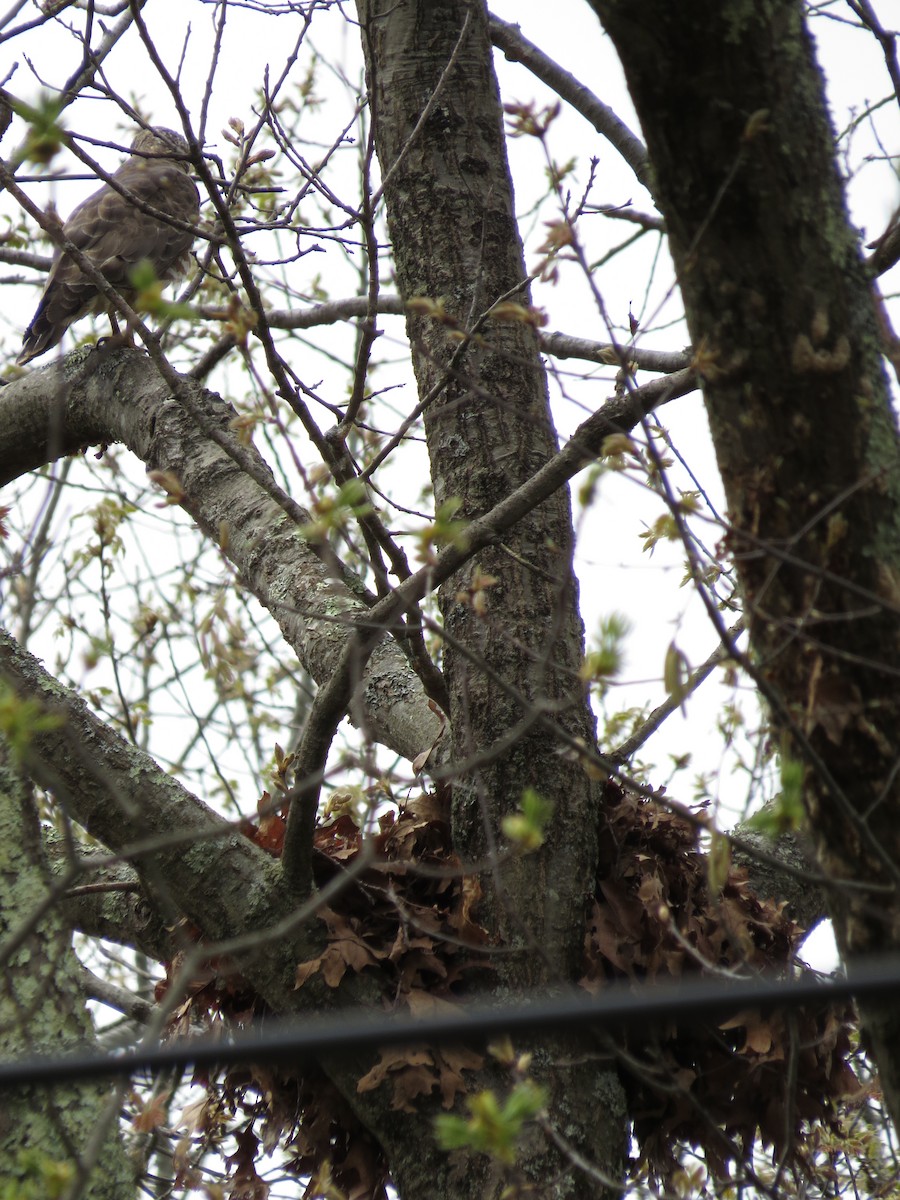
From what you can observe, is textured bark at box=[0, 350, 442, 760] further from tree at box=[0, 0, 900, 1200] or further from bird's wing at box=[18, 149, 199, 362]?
bird's wing at box=[18, 149, 199, 362]

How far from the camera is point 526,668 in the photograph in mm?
2979

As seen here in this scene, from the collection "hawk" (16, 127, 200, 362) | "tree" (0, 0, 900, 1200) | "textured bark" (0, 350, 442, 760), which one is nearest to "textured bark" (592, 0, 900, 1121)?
"tree" (0, 0, 900, 1200)

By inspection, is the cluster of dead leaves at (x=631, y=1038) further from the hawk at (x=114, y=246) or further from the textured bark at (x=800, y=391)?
the hawk at (x=114, y=246)

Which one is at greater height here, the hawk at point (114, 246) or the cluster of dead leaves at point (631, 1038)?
the hawk at point (114, 246)

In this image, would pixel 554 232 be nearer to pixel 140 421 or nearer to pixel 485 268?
pixel 485 268

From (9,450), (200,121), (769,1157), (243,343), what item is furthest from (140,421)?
(769,1157)

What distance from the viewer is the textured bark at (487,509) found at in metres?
2.61

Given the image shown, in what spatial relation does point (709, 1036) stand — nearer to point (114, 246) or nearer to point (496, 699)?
point (496, 699)

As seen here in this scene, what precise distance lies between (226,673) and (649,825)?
14.6 feet

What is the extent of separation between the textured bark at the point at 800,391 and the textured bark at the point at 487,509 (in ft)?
1.83

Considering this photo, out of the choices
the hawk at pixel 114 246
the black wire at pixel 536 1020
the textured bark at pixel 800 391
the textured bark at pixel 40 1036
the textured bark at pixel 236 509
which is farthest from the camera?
the hawk at pixel 114 246

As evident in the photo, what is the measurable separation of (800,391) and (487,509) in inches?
52.9

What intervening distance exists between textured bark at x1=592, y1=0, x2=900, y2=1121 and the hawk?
3835mm

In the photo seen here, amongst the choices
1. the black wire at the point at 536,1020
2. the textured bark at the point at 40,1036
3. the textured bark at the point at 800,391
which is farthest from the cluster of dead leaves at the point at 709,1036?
the black wire at the point at 536,1020
